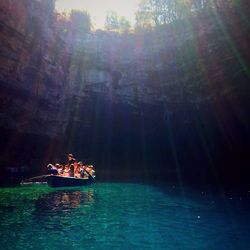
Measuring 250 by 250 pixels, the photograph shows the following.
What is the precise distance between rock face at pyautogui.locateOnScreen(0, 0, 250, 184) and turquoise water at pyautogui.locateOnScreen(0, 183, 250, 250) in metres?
16.0

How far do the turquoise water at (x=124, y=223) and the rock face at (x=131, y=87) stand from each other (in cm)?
1603

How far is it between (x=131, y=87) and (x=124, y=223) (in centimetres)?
2724

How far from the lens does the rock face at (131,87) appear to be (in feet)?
92.1

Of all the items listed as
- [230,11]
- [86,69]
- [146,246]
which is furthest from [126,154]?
[146,246]

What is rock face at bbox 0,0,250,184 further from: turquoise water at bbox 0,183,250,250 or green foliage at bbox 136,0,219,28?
turquoise water at bbox 0,183,250,250

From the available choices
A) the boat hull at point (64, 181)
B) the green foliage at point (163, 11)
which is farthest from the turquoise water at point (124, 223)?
the green foliage at point (163, 11)

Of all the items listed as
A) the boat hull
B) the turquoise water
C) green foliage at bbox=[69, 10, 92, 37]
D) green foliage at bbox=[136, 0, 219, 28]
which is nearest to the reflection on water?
the turquoise water

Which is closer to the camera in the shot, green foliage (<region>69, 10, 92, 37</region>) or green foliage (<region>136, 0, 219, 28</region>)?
green foliage (<region>69, 10, 92, 37</region>)

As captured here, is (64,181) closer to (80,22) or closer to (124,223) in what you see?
(124,223)

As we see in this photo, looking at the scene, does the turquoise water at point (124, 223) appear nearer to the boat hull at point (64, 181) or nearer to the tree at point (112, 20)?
the boat hull at point (64, 181)

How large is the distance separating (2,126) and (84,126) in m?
12.2

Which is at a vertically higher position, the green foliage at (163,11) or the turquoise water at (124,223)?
the green foliage at (163,11)

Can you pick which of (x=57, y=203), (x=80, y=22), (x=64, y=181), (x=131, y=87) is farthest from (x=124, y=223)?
(x=80, y=22)

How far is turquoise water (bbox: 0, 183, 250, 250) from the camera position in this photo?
334 inches
